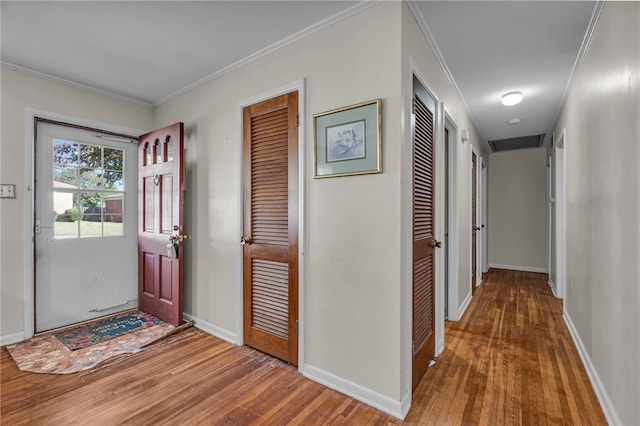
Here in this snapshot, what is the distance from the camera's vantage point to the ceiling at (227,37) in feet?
6.18

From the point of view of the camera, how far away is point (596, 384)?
193 centimetres

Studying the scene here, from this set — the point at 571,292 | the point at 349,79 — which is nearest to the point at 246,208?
the point at 349,79

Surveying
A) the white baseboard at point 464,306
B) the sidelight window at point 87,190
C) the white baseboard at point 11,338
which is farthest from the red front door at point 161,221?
the white baseboard at point 464,306

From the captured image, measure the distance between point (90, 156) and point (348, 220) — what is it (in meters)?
2.95

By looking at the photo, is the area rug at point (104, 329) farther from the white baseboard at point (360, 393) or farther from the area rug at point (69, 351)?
the white baseboard at point (360, 393)

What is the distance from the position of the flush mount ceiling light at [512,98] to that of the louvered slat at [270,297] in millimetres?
2917

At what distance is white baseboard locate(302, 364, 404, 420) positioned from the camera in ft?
5.59

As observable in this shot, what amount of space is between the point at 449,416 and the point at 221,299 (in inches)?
78.1

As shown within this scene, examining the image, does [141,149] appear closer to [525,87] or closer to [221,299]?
[221,299]

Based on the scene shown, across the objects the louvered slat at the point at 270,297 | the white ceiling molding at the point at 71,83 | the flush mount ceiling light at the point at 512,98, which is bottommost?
the louvered slat at the point at 270,297

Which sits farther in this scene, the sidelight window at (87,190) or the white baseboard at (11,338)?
the sidelight window at (87,190)

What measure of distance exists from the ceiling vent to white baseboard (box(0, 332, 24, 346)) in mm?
6724

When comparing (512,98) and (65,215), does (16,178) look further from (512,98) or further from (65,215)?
(512,98)

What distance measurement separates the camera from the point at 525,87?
10.0ft
